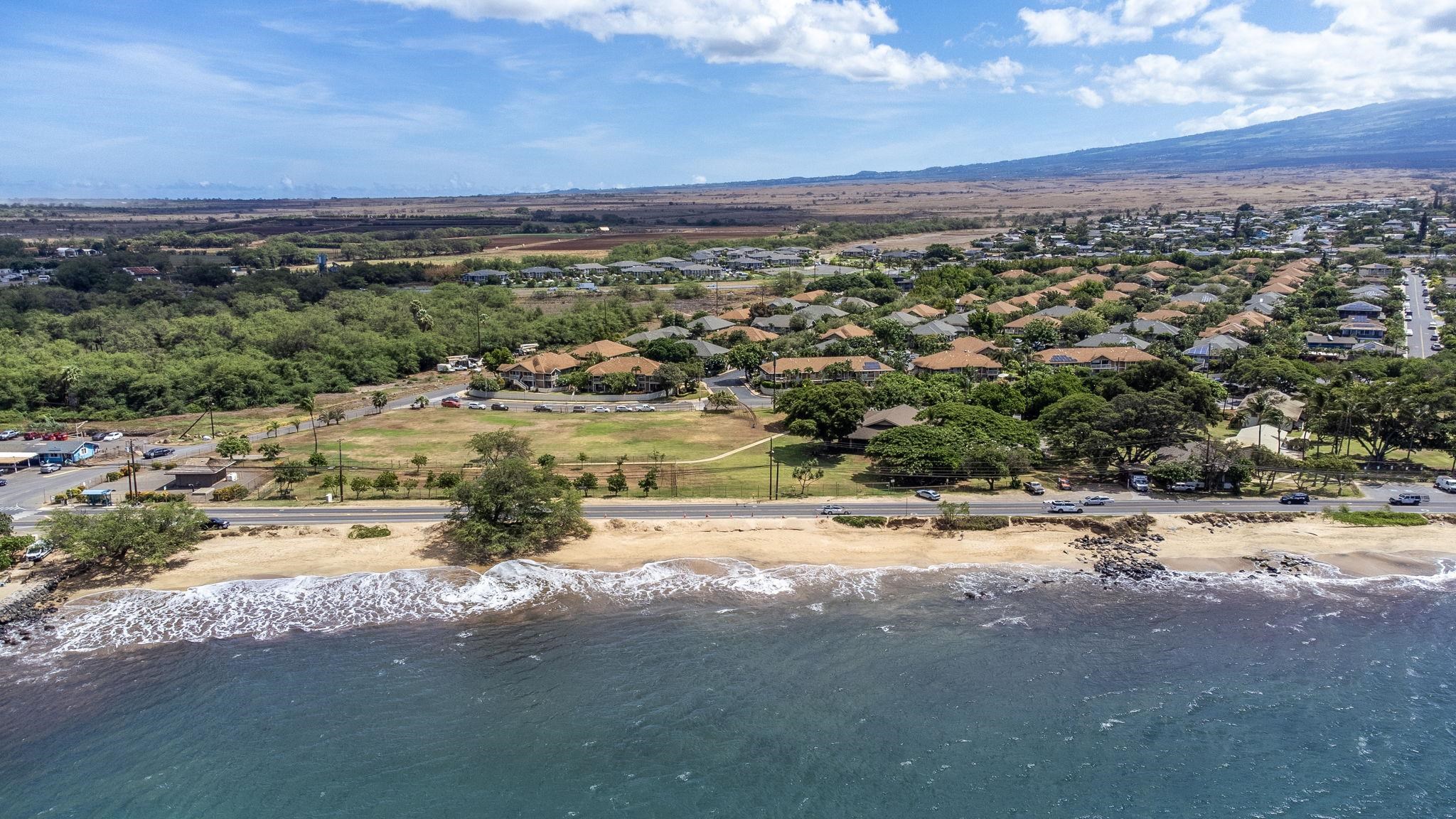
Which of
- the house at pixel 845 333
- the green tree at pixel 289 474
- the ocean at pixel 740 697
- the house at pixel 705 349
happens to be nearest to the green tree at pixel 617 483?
the ocean at pixel 740 697

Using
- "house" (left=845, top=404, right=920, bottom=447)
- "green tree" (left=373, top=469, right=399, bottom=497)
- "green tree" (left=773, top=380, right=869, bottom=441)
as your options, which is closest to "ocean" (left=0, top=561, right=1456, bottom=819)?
"green tree" (left=373, top=469, right=399, bottom=497)

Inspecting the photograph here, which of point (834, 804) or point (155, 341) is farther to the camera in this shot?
point (155, 341)

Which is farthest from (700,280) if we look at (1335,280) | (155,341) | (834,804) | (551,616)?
(834,804)

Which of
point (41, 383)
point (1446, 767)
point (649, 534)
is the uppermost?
point (41, 383)

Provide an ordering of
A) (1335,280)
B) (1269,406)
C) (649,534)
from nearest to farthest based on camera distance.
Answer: (649,534), (1269,406), (1335,280)

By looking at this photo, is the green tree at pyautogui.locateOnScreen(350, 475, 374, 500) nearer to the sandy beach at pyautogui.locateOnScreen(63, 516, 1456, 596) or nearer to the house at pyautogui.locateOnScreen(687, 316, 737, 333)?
the sandy beach at pyautogui.locateOnScreen(63, 516, 1456, 596)

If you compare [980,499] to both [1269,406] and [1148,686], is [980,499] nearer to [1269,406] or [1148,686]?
[1148,686]
